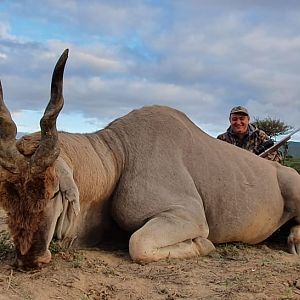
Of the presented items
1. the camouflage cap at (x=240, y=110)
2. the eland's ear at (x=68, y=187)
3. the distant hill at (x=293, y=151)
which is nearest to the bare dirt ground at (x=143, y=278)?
the eland's ear at (x=68, y=187)

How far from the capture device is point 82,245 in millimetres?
5660

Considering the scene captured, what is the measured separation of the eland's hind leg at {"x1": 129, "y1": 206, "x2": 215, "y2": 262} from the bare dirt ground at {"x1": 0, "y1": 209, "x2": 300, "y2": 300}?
12cm

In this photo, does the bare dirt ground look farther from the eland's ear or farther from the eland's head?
the eland's ear

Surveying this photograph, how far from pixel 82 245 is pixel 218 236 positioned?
4.70 ft

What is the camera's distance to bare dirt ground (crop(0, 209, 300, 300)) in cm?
400

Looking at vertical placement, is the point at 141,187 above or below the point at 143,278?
above

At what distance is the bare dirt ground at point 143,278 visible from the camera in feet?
13.1

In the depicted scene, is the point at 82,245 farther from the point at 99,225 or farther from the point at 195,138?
the point at 195,138

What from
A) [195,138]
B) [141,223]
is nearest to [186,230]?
[141,223]

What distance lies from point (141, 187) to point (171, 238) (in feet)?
1.93

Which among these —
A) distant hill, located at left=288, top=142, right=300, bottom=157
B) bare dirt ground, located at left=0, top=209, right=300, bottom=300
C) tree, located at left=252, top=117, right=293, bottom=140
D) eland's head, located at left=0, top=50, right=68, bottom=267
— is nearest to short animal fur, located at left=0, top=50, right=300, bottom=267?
eland's head, located at left=0, top=50, right=68, bottom=267

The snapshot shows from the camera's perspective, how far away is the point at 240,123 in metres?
9.80

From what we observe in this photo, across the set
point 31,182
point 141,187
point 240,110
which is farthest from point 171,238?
point 240,110

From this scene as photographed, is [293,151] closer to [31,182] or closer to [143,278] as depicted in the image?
A: [143,278]
